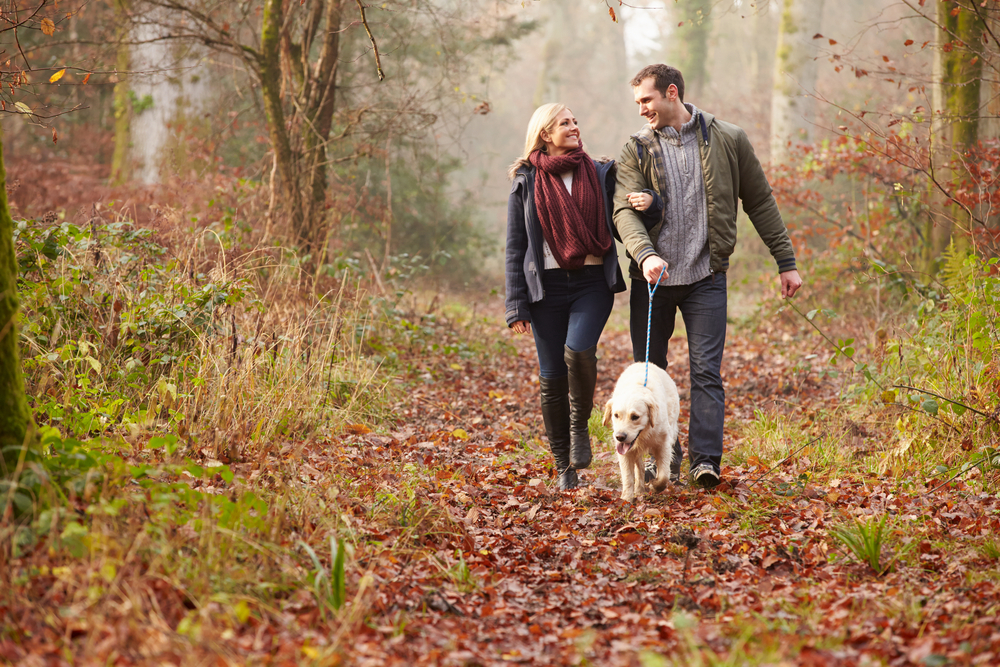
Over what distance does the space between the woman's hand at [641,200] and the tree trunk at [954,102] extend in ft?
11.6

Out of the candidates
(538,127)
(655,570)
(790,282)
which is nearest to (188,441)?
(655,570)

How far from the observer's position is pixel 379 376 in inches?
268

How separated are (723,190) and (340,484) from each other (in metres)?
2.75

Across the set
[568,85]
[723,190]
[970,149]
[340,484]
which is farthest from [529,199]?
[568,85]

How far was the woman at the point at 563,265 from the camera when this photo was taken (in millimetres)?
4379

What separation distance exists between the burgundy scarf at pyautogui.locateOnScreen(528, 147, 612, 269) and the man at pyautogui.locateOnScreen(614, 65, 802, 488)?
14cm

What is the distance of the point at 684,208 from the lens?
14.1 ft

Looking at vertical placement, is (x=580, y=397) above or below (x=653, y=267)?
below

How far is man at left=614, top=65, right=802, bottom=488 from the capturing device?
425 cm

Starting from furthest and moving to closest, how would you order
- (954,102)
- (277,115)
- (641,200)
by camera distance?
(277,115)
(954,102)
(641,200)

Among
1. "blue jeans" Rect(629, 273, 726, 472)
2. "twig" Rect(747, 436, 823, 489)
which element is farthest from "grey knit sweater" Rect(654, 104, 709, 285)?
"twig" Rect(747, 436, 823, 489)

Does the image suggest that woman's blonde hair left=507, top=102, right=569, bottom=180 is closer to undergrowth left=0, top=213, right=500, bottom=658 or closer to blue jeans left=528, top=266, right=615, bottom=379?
blue jeans left=528, top=266, right=615, bottom=379

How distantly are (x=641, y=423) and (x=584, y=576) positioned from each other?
1.07 meters

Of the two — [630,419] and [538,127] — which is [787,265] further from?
[538,127]
